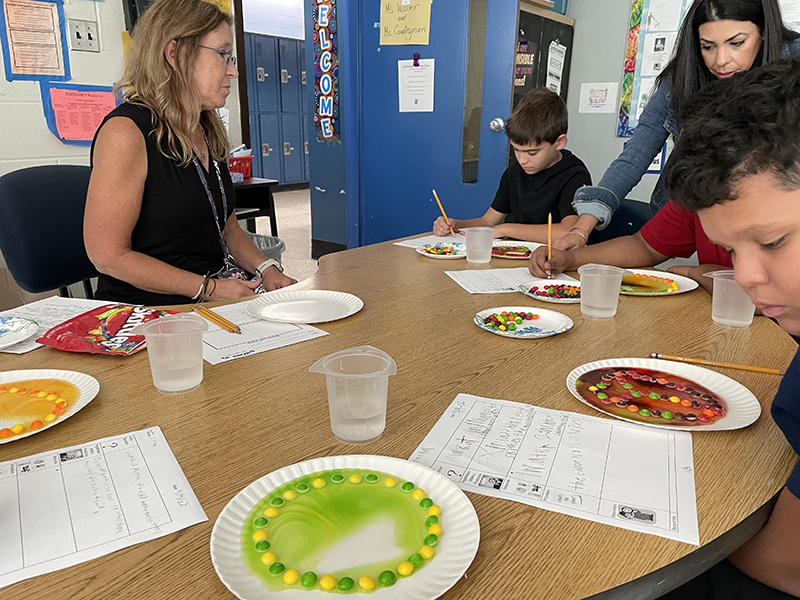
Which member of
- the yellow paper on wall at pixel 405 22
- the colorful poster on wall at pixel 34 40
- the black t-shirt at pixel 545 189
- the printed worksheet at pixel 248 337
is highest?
the yellow paper on wall at pixel 405 22

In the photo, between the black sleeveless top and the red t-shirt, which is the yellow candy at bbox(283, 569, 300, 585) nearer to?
the black sleeveless top

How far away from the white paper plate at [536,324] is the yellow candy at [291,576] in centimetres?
65

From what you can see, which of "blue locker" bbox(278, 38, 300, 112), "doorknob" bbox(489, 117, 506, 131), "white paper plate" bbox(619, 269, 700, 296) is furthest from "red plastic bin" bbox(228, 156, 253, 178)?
"blue locker" bbox(278, 38, 300, 112)

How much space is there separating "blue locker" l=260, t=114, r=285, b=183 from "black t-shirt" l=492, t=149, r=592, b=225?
5848 millimetres

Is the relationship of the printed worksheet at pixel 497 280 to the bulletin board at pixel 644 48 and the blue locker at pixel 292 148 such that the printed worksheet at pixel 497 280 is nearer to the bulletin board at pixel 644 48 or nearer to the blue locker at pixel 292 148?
the bulletin board at pixel 644 48

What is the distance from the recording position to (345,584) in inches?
18.7

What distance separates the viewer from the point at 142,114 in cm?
149

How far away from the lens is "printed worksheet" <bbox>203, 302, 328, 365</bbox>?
0.97 m

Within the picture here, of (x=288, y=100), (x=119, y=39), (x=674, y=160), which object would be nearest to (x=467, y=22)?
(x=119, y=39)

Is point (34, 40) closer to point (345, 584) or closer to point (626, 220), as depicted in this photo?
point (626, 220)

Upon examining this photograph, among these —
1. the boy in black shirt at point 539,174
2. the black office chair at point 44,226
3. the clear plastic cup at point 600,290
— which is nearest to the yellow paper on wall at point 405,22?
the boy in black shirt at point 539,174

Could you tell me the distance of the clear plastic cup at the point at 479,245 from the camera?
1.58m

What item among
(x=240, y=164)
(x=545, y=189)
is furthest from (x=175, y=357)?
(x=240, y=164)

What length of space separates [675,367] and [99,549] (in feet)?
2.64
